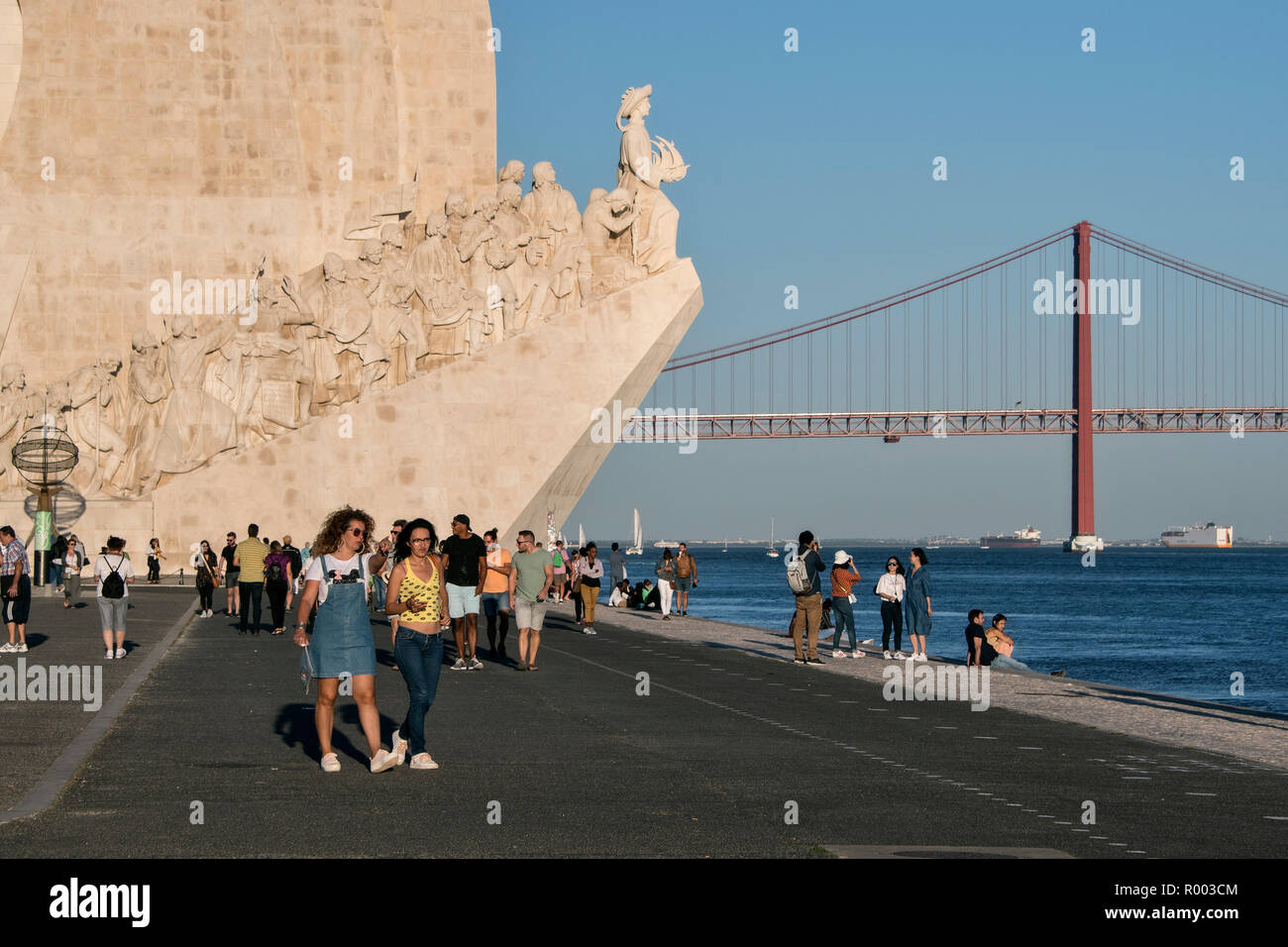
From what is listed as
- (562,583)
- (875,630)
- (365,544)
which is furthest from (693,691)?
(875,630)

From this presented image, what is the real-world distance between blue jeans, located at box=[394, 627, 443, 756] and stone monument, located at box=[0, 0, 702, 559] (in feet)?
47.1

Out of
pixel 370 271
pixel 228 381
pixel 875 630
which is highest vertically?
pixel 370 271

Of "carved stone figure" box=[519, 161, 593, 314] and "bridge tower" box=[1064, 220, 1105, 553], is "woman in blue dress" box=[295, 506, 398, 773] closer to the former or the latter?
"carved stone figure" box=[519, 161, 593, 314]

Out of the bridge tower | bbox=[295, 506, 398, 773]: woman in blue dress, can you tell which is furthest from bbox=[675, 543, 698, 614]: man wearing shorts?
the bridge tower

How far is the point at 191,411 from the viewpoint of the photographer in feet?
70.7

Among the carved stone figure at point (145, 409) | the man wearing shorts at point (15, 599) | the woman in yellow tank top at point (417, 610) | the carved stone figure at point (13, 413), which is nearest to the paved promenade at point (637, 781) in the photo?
the woman in yellow tank top at point (417, 610)

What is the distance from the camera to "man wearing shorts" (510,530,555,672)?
36.2 feet

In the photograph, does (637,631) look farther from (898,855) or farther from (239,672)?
(898,855)

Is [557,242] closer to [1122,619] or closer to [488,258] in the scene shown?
[488,258]

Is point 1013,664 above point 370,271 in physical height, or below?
below

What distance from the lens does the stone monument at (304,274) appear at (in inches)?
828

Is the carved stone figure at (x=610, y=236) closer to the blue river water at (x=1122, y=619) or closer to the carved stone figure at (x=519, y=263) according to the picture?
the carved stone figure at (x=519, y=263)

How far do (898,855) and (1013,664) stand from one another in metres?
10.0
